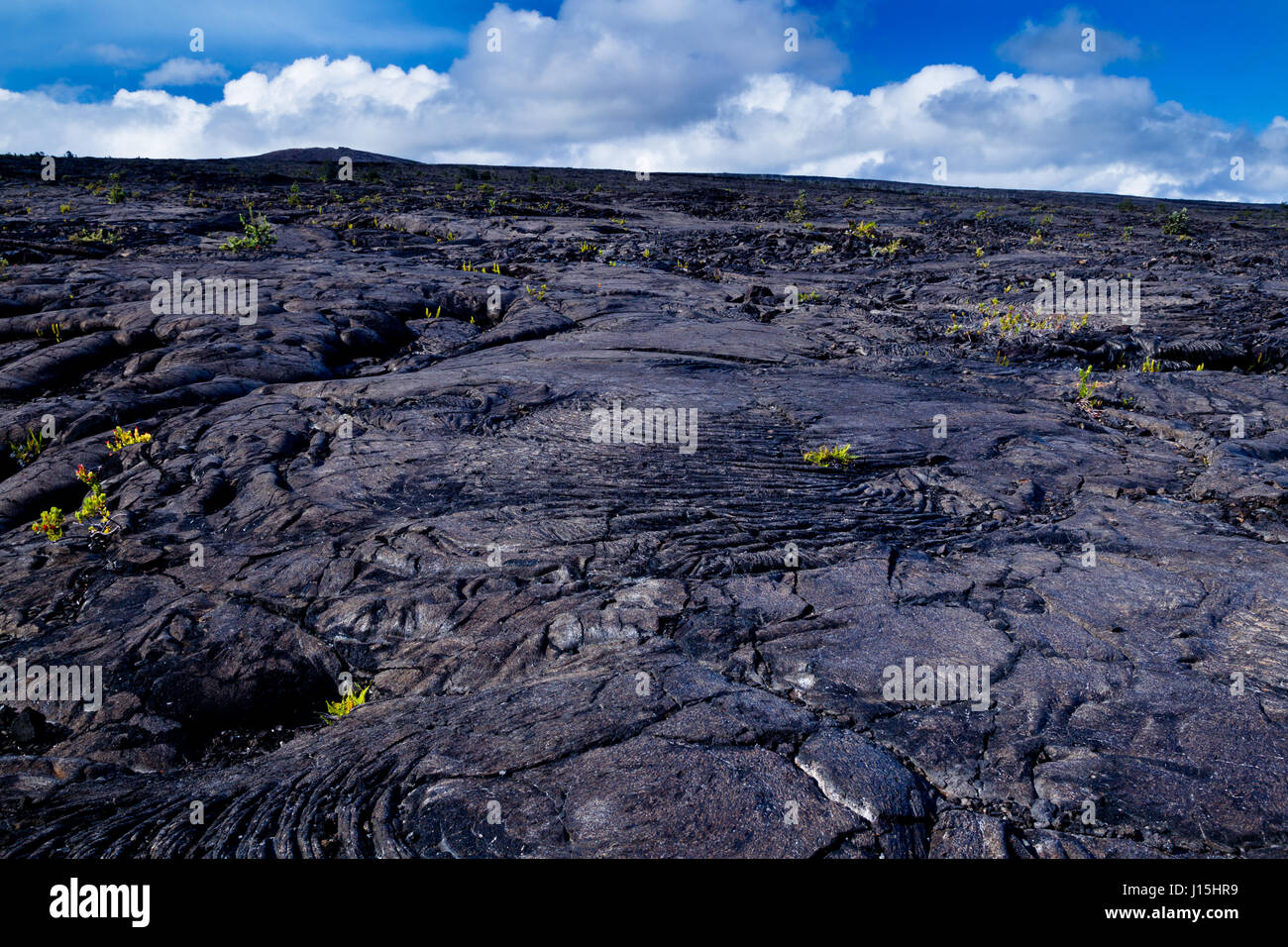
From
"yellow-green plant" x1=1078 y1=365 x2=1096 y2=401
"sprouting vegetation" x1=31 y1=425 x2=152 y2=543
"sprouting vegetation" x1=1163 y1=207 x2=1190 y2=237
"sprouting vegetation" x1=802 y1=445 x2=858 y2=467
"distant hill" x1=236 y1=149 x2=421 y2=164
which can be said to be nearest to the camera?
"sprouting vegetation" x1=31 y1=425 x2=152 y2=543

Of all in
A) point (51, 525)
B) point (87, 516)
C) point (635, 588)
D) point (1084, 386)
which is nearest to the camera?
point (635, 588)

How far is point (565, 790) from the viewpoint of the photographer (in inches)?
145

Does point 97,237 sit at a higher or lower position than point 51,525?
higher

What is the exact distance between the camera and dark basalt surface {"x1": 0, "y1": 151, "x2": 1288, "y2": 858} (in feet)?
12.0

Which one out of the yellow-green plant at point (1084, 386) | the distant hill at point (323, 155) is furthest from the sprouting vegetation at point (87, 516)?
the distant hill at point (323, 155)

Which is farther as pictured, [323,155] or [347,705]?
[323,155]

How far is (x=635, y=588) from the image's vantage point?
5691 mm

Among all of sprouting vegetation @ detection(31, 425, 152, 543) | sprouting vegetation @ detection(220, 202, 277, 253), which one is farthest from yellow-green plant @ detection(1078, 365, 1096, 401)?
sprouting vegetation @ detection(220, 202, 277, 253)

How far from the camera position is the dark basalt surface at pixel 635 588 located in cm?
365

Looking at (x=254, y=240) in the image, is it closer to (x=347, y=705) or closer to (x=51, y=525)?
(x=51, y=525)

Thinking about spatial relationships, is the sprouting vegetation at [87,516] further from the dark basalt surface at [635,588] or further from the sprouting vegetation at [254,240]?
the sprouting vegetation at [254,240]

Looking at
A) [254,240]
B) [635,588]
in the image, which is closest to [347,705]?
[635,588]

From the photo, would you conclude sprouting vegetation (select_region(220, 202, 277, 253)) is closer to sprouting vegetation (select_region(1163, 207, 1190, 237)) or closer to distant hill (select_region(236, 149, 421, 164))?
sprouting vegetation (select_region(1163, 207, 1190, 237))
